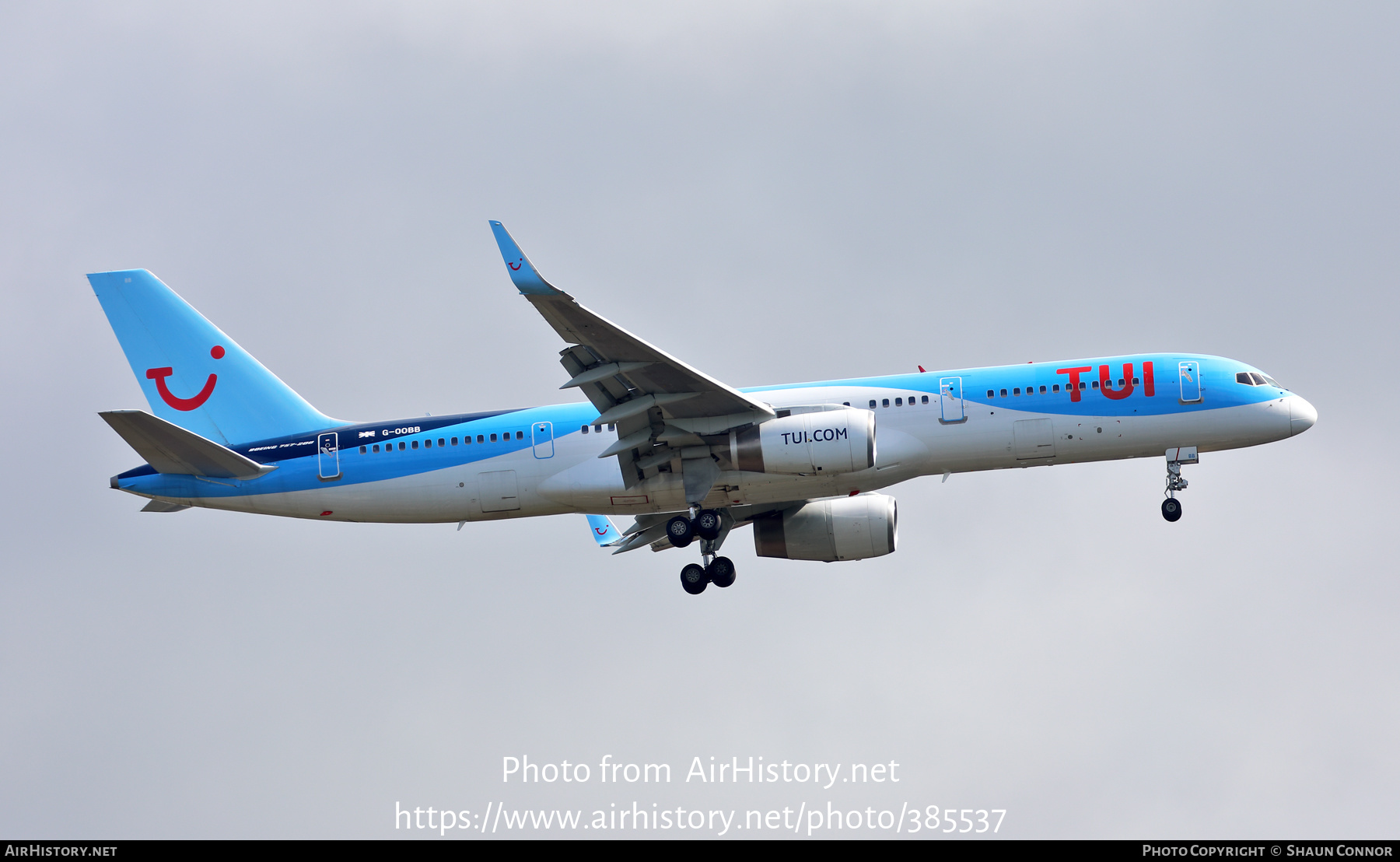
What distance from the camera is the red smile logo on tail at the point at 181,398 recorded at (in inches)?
1532

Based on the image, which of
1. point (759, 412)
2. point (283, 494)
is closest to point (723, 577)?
point (759, 412)

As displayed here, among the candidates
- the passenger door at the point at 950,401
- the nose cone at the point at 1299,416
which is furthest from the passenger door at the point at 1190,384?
the passenger door at the point at 950,401

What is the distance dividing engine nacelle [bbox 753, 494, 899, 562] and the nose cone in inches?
436

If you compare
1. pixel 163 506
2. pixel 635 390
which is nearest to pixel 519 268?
pixel 635 390

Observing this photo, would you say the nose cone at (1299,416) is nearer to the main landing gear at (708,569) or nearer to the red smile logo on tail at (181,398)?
the main landing gear at (708,569)

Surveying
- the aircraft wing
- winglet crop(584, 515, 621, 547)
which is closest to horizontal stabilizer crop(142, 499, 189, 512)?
the aircraft wing

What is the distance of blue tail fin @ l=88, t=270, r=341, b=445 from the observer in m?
38.2

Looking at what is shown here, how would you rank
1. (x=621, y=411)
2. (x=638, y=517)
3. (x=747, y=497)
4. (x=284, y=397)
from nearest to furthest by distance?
1. (x=621, y=411)
2. (x=747, y=497)
3. (x=284, y=397)
4. (x=638, y=517)

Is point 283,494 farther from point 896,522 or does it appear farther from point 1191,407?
point 1191,407

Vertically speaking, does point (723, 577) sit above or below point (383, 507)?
below

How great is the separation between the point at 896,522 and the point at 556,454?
10753mm

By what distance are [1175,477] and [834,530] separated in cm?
967

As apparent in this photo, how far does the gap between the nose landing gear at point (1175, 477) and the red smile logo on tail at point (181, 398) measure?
1041 inches

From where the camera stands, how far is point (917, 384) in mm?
35250
